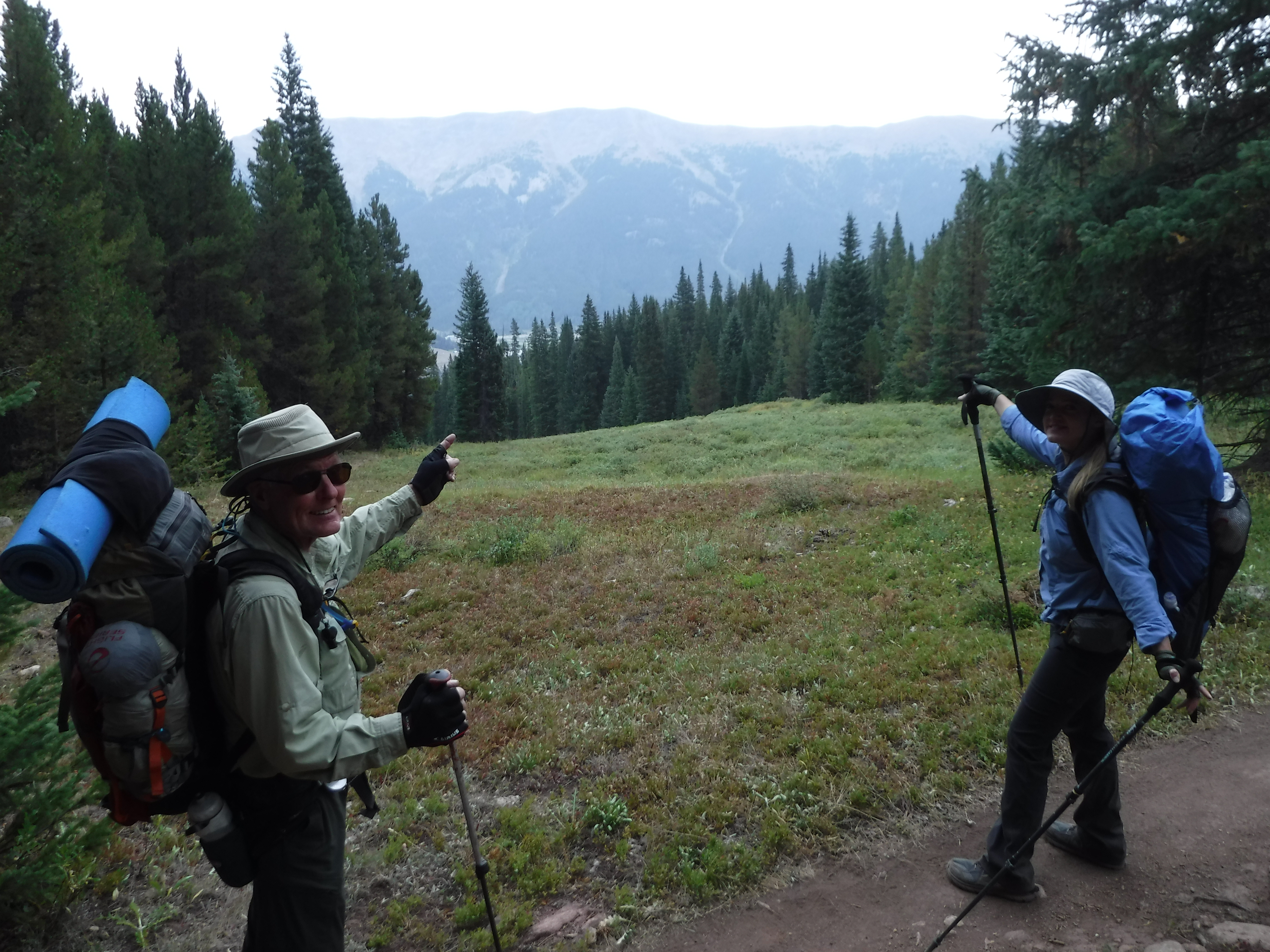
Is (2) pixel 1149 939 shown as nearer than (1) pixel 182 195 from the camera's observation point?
Yes

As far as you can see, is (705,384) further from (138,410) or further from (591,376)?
(138,410)

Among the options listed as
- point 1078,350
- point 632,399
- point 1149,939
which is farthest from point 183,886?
point 632,399

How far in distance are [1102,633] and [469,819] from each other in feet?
11.0

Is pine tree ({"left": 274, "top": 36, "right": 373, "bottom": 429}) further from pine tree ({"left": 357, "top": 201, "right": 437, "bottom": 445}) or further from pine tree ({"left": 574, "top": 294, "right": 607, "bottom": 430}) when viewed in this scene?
pine tree ({"left": 574, "top": 294, "right": 607, "bottom": 430})

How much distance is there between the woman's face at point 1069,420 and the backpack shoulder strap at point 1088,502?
13.3 inches

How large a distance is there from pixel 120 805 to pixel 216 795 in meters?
0.28

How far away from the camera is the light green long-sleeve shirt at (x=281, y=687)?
7.81 feet

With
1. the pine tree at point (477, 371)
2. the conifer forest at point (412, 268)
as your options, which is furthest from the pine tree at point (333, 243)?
the pine tree at point (477, 371)

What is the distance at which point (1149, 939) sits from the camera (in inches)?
150

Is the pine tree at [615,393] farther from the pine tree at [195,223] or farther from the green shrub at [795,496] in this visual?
the green shrub at [795,496]

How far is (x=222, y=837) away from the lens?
2.55 m

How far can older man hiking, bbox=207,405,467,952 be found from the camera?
240 centimetres

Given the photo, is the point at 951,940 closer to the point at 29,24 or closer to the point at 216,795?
the point at 216,795

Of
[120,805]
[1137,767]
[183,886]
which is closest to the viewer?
[120,805]
